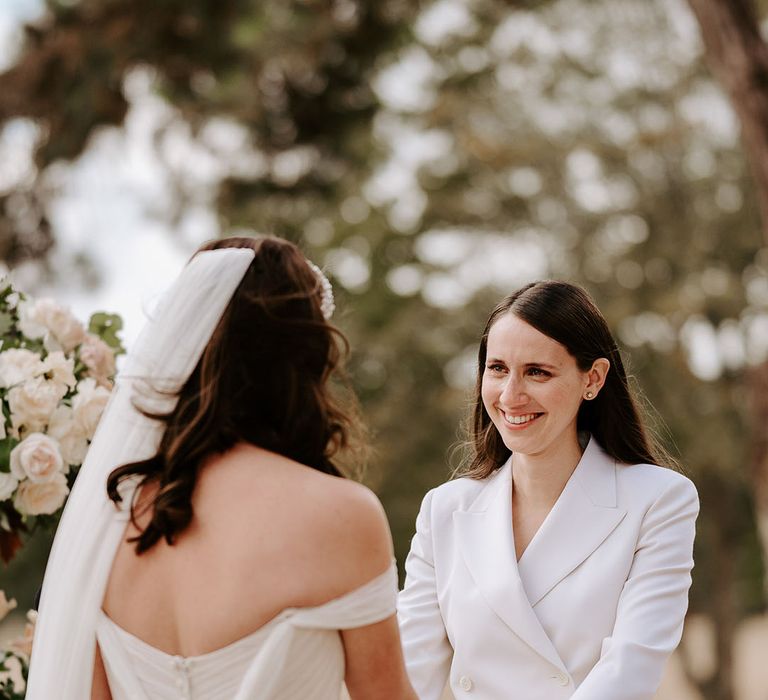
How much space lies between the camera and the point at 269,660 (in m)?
2.37

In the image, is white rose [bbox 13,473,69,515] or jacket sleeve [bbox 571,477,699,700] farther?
white rose [bbox 13,473,69,515]

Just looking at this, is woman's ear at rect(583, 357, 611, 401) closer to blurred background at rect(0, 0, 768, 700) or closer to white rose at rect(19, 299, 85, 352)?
white rose at rect(19, 299, 85, 352)

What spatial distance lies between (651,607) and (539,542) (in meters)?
0.40

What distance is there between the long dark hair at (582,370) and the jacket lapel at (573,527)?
108 mm

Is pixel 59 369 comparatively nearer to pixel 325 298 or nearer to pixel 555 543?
pixel 325 298

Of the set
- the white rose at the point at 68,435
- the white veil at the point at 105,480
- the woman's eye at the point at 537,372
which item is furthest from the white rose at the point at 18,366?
the woman's eye at the point at 537,372

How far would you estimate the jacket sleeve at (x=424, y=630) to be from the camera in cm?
329

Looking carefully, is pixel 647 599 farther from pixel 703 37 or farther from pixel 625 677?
pixel 703 37

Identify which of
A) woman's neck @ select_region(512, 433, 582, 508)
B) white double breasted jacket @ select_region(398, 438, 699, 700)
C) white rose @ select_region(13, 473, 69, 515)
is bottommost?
white double breasted jacket @ select_region(398, 438, 699, 700)

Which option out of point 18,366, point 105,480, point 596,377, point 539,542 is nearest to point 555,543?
point 539,542

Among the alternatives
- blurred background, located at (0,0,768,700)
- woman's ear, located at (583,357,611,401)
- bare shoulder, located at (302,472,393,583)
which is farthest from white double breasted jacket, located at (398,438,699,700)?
blurred background, located at (0,0,768,700)

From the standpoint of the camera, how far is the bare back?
7.73ft

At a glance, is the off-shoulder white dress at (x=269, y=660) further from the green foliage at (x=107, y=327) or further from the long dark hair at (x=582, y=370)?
the green foliage at (x=107, y=327)

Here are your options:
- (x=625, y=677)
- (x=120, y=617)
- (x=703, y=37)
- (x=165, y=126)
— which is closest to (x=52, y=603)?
(x=120, y=617)
